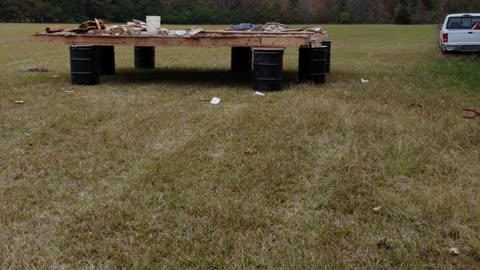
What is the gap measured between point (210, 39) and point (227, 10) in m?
86.1

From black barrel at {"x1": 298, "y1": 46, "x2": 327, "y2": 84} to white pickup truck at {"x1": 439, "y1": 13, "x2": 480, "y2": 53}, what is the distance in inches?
348

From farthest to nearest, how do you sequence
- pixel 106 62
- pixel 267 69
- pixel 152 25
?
pixel 106 62, pixel 152 25, pixel 267 69

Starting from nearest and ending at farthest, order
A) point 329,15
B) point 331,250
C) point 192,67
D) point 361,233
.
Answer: point 331,250 → point 361,233 → point 192,67 → point 329,15

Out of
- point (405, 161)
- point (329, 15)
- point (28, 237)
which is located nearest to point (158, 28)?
point (405, 161)

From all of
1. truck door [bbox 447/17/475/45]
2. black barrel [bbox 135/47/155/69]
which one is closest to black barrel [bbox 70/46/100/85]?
black barrel [bbox 135/47/155/69]

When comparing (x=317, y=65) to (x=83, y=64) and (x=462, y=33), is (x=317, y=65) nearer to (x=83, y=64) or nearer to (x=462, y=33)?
(x=83, y=64)

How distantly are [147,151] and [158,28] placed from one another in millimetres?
4768

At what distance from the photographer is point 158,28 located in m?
9.09

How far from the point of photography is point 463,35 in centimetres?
1597

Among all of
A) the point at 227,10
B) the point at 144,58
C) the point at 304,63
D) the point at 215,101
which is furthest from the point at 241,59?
the point at 227,10

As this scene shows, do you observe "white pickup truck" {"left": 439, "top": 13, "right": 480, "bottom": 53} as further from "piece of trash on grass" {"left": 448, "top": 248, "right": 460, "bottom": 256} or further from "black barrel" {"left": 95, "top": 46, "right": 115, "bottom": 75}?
"piece of trash on grass" {"left": 448, "top": 248, "right": 460, "bottom": 256}

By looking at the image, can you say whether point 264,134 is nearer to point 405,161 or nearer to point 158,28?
point 405,161

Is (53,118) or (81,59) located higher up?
(81,59)

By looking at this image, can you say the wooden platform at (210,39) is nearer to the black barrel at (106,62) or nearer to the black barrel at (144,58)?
the black barrel at (106,62)
